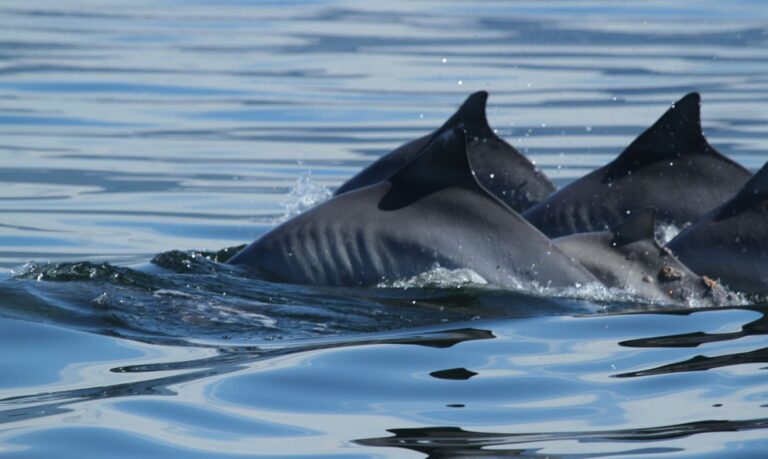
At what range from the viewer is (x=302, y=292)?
967 cm

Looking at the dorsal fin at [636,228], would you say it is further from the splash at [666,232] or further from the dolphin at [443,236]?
the splash at [666,232]

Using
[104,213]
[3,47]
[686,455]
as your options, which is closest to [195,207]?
[104,213]

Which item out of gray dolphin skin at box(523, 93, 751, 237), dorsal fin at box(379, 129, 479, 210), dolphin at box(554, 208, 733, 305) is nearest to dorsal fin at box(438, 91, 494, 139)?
gray dolphin skin at box(523, 93, 751, 237)

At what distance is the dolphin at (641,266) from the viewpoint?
9.83 m

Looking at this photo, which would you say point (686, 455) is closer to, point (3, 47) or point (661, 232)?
point (661, 232)

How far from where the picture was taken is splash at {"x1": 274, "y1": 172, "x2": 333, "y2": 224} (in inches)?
585

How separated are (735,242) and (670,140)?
1289 millimetres

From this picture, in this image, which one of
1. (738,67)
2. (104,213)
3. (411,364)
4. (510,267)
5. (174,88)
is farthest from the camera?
(738,67)

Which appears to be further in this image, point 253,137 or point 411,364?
point 253,137

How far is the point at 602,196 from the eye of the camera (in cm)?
1165

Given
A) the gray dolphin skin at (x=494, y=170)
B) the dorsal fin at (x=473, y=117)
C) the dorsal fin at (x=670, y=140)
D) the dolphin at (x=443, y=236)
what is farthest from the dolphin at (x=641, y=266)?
the gray dolphin skin at (x=494, y=170)

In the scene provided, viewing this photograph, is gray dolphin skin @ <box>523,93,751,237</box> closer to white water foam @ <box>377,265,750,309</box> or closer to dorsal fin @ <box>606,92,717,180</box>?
dorsal fin @ <box>606,92,717,180</box>

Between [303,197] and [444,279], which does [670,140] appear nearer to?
[444,279]

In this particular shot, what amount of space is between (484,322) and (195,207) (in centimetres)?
679
